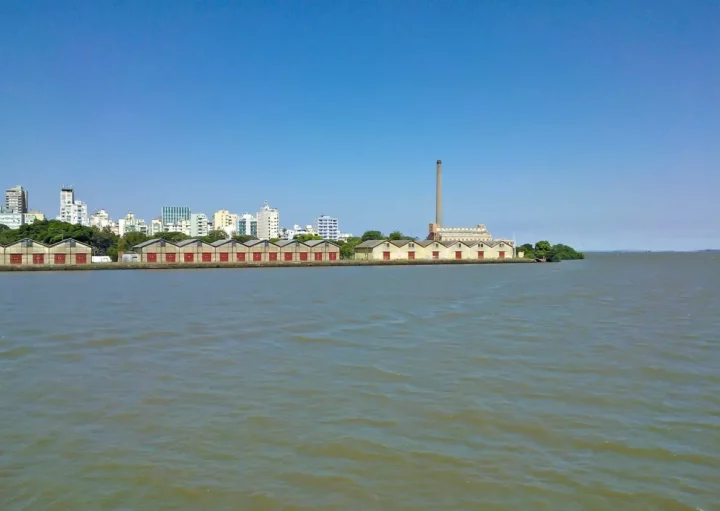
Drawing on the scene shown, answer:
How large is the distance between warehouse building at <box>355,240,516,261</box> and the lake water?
55.2 meters

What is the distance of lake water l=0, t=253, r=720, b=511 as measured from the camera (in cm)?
417

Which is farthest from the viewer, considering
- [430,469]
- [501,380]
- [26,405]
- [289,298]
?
[289,298]

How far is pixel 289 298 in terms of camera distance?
20938 mm

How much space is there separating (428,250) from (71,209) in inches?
4604

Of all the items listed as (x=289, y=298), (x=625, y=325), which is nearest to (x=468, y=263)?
(x=289, y=298)

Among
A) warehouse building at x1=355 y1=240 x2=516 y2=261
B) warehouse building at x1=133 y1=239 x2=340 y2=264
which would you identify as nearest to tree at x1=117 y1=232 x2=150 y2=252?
warehouse building at x1=133 y1=239 x2=340 y2=264

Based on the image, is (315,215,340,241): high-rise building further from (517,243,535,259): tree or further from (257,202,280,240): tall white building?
(517,243,535,259): tree

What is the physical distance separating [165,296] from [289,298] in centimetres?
544

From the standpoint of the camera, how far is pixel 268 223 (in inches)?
6073

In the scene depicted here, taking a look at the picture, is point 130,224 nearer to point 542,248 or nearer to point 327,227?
point 327,227

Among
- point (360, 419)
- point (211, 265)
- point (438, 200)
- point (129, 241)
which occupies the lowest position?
point (360, 419)

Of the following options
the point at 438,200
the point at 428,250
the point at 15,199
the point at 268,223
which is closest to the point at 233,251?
the point at 428,250

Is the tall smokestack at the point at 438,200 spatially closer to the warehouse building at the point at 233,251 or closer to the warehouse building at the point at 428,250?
the warehouse building at the point at 428,250

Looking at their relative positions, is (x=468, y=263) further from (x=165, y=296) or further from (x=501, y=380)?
(x=501, y=380)
